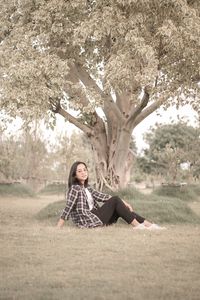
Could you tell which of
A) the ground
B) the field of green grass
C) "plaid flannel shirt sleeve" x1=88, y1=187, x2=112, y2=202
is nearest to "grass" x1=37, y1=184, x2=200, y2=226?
the field of green grass

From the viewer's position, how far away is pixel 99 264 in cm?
710

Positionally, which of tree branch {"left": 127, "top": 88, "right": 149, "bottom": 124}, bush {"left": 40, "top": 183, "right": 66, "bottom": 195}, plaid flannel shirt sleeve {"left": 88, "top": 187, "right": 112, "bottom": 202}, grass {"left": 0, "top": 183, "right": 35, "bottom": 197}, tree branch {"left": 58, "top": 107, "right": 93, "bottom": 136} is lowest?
plaid flannel shirt sleeve {"left": 88, "top": 187, "right": 112, "bottom": 202}

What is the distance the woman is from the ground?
0.30 m

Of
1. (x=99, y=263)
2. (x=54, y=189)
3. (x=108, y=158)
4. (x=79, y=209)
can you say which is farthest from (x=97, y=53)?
(x=54, y=189)

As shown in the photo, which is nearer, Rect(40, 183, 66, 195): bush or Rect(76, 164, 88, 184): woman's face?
Rect(76, 164, 88, 184): woman's face

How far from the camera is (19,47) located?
47.4ft

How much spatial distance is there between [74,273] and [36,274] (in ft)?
1.36

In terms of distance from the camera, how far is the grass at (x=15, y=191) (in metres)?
26.9

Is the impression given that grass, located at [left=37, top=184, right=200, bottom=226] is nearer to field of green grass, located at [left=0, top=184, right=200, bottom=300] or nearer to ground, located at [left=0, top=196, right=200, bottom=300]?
field of green grass, located at [left=0, top=184, right=200, bottom=300]

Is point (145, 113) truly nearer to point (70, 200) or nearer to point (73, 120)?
point (73, 120)

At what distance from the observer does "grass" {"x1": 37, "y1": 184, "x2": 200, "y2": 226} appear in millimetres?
13734

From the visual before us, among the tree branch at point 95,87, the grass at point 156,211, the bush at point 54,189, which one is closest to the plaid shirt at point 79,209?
the grass at point 156,211

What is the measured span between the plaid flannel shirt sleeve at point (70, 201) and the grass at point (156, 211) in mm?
2428

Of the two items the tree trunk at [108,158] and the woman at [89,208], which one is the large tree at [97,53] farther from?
the woman at [89,208]
